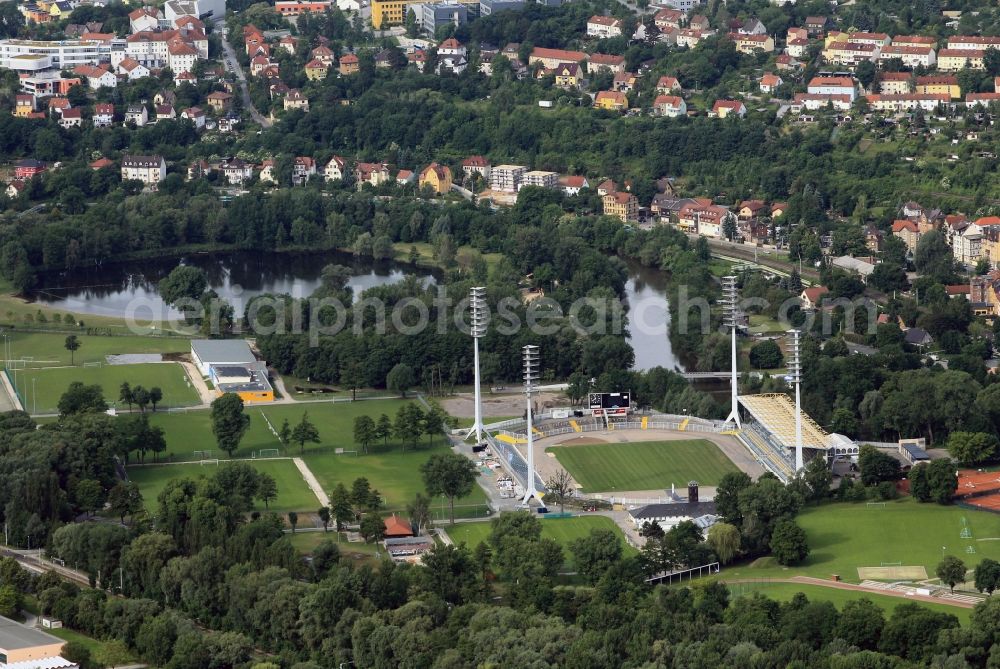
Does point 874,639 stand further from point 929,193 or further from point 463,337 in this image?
point 929,193

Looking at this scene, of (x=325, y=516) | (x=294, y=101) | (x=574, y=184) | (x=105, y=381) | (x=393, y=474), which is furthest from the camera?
(x=294, y=101)

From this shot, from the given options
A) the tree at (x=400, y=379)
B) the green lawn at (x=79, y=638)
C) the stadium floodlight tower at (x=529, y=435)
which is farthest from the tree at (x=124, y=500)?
the tree at (x=400, y=379)

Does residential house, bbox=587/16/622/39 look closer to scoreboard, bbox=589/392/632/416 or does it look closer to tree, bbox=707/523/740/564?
scoreboard, bbox=589/392/632/416

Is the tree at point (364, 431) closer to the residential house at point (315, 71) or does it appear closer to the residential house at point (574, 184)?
the residential house at point (574, 184)

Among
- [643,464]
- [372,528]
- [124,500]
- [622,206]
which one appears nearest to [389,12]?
[622,206]

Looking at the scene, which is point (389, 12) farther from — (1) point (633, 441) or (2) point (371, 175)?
(1) point (633, 441)

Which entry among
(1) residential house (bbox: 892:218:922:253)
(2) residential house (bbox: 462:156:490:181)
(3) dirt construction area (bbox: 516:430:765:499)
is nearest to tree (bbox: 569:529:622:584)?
(3) dirt construction area (bbox: 516:430:765:499)
